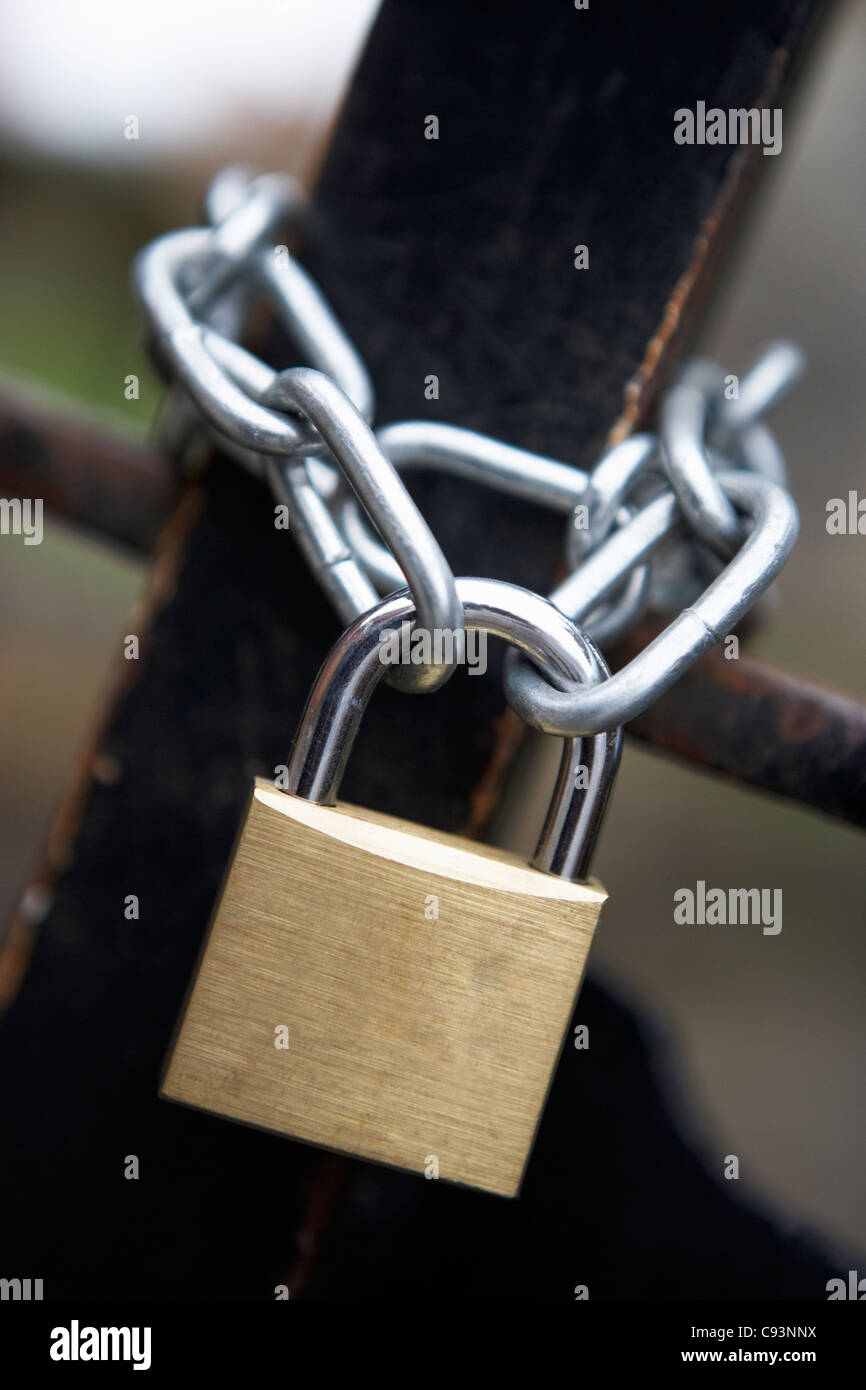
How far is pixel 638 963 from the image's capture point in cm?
234

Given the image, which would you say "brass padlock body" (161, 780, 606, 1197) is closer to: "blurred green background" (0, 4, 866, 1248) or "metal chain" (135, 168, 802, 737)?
"metal chain" (135, 168, 802, 737)

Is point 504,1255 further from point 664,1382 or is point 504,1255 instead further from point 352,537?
point 352,537

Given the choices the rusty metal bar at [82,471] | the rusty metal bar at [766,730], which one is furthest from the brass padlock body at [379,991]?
the rusty metal bar at [82,471]

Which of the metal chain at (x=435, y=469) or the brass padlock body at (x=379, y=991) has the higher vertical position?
the metal chain at (x=435, y=469)

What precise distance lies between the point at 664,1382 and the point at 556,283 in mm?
602

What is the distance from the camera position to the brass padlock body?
17.0 inches

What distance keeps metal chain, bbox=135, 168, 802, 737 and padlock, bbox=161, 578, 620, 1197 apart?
5 centimetres

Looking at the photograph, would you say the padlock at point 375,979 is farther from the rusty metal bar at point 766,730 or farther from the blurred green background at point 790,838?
the blurred green background at point 790,838

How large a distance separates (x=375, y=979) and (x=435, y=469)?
0.25 m

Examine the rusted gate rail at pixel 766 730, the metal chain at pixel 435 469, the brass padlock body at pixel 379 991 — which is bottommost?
the brass padlock body at pixel 379 991

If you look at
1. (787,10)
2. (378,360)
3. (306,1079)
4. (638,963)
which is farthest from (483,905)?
(638,963)

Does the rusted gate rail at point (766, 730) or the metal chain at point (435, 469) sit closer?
the metal chain at point (435, 469)

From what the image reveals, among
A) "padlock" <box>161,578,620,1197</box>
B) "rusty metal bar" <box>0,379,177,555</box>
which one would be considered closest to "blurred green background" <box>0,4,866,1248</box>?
"rusty metal bar" <box>0,379,177,555</box>

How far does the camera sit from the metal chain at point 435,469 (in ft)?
1.28
